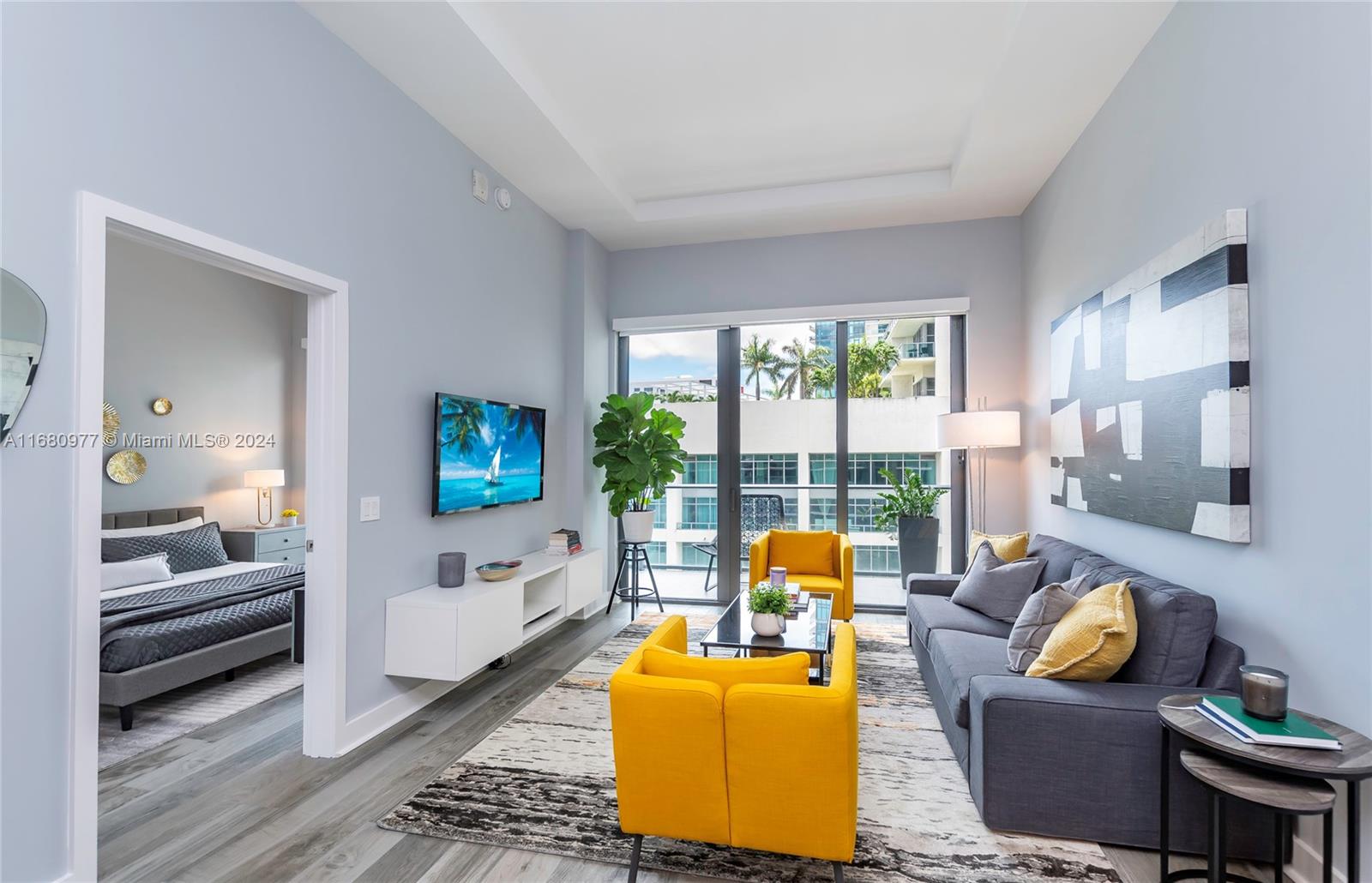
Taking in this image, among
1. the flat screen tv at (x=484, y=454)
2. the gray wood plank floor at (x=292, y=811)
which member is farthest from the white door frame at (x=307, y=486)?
the flat screen tv at (x=484, y=454)

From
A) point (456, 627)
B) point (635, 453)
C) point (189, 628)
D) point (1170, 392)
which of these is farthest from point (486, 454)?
point (1170, 392)

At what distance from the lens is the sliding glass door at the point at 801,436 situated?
5238 millimetres

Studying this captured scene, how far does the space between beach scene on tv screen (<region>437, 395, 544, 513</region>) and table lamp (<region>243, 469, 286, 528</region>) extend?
2.72 meters

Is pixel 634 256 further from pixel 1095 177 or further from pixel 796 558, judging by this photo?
pixel 1095 177

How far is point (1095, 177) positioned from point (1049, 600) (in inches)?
90.7

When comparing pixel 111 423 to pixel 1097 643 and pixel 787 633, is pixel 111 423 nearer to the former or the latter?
pixel 787 633

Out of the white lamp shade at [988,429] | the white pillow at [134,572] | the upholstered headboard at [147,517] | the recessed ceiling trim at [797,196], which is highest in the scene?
the recessed ceiling trim at [797,196]

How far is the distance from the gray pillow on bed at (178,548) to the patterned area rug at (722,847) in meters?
3.00

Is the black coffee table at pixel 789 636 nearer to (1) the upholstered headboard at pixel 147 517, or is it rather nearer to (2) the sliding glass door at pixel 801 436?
(2) the sliding glass door at pixel 801 436

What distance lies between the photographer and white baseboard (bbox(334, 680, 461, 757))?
9.49 ft

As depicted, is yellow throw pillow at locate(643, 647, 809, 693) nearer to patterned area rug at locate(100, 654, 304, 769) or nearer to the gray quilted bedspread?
patterned area rug at locate(100, 654, 304, 769)

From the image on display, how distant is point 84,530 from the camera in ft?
6.23

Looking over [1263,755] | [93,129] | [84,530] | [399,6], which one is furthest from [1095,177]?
[84,530]

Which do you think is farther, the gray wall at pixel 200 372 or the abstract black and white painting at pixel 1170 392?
the gray wall at pixel 200 372
